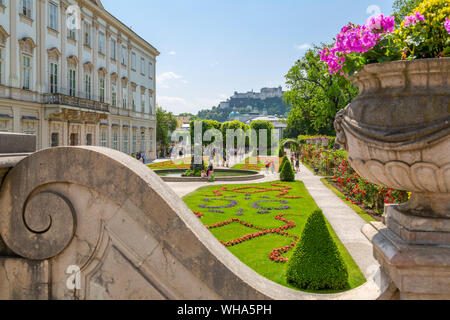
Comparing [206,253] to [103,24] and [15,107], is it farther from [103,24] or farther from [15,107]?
[103,24]

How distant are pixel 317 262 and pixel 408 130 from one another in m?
3.28

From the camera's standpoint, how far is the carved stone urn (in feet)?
5.78

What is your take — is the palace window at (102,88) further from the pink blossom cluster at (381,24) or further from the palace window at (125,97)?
the pink blossom cluster at (381,24)

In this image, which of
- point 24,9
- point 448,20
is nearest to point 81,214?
point 448,20

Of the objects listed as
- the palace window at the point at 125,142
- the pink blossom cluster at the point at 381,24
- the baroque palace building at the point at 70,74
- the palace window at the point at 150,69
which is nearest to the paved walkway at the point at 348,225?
the pink blossom cluster at the point at 381,24

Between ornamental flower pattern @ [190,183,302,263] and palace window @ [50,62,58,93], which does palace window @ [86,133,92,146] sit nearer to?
palace window @ [50,62,58,93]

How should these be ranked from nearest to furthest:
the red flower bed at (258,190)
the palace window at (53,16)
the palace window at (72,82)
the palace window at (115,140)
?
1. the red flower bed at (258,190)
2. the palace window at (53,16)
3. the palace window at (72,82)
4. the palace window at (115,140)

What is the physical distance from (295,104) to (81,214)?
29.9 meters

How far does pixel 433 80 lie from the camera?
1.81 m

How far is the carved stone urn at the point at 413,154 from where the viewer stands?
1761 mm

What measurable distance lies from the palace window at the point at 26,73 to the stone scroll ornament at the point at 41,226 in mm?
21263

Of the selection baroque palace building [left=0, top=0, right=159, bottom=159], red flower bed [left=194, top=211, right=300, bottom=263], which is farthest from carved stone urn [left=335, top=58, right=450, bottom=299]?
baroque palace building [left=0, top=0, right=159, bottom=159]

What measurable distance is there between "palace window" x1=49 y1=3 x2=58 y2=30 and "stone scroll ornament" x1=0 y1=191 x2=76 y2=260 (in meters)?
24.3

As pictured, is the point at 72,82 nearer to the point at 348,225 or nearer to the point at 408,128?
the point at 348,225
